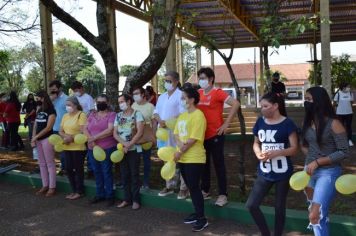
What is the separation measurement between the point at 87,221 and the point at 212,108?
2.25 metres

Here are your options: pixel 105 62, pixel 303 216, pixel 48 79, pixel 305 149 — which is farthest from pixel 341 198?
pixel 48 79

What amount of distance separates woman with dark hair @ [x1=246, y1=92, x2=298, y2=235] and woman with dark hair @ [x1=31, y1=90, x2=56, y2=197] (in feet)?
12.7

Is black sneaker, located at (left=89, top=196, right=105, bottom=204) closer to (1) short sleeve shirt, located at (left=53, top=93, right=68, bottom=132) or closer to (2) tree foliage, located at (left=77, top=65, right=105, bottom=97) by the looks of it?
(1) short sleeve shirt, located at (left=53, top=93, right=68, bottom=132)

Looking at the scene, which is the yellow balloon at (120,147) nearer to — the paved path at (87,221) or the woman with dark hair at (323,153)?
the paved path at (87,221)

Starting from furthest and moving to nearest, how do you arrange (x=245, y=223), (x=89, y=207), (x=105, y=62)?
1. (x=105, y=62)
2. (x=89, y=207)
3. (x=245, y=223)

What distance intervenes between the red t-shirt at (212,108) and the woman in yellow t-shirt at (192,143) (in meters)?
0.28

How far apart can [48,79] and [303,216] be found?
886 cm

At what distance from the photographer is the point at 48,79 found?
11.9m

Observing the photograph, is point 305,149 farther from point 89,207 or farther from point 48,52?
point 48,52

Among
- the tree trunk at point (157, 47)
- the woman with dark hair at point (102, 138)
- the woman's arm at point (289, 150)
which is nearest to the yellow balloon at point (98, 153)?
the woman with dark hair at point (102, 138)

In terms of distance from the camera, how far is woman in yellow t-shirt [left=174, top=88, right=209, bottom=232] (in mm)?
4934

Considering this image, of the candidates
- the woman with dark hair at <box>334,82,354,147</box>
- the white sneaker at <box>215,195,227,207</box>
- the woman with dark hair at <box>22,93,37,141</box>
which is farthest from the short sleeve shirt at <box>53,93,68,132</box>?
the woman with dark hair at <box>334,82,354,147</box>

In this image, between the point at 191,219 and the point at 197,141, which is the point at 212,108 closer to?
the point at 197,141

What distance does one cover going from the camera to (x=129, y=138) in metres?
6.10
